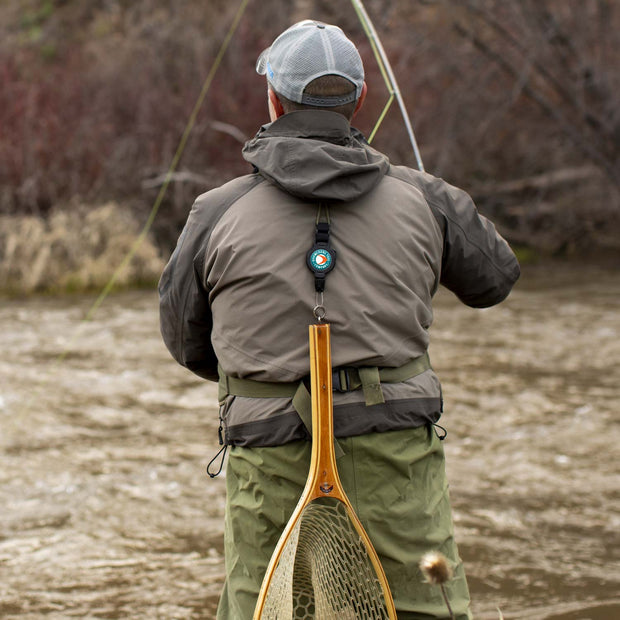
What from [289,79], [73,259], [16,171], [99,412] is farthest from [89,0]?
[289,79]

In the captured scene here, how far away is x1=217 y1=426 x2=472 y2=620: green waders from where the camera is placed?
2105mm

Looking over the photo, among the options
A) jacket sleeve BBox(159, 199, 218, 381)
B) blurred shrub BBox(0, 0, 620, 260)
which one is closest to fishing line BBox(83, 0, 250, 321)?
blurred shrub BBox(0, 0, 620, 260)

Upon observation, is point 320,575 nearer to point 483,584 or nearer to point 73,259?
point 483,584

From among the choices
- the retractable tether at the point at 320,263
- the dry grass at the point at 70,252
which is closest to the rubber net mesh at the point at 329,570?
the retractable tether at the point at 320,263

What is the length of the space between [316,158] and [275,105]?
22 cm

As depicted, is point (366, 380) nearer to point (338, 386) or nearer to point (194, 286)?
point (338, 386)

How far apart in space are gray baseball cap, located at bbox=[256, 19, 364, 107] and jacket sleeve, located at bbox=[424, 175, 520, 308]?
303mm

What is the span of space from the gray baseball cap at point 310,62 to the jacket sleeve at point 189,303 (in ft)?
1.08

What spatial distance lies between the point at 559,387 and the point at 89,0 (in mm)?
20069

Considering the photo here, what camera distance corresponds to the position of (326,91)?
7.04 feet

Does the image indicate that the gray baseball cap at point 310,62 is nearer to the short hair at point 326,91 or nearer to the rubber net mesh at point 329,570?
the short hair at point 326,91

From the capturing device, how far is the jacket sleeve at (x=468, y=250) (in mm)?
2227

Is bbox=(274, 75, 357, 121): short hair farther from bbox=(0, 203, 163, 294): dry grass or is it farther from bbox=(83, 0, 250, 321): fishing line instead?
bbox=(0, 203, 163, 294): dry grass

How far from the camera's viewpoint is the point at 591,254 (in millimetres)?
15227
